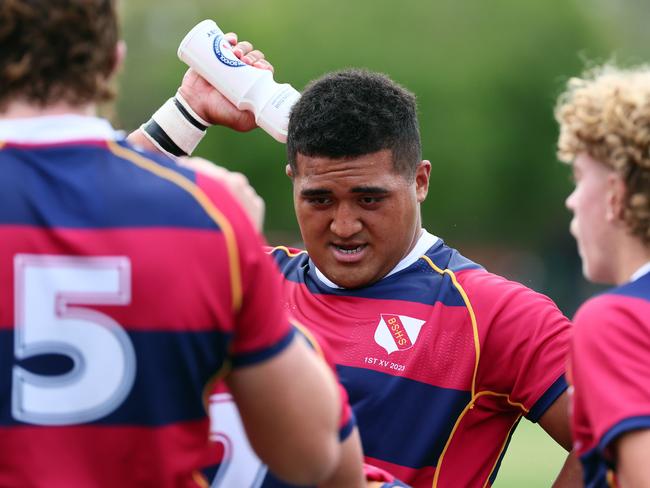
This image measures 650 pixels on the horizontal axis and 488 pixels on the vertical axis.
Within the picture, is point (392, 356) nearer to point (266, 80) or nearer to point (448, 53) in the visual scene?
point (266, 80)

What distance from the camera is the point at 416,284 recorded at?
423cm

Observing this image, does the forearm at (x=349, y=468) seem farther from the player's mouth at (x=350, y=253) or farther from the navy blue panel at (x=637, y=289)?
the player's mouth at (x=350, y=253)

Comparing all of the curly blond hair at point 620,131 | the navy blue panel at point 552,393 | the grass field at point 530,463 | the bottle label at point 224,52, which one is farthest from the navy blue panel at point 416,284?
the grass field at point 530,463

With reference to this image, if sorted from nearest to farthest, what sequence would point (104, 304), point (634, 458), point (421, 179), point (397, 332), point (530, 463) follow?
point (104, 304) → point (634, 458) → point (397, 332) → point (421, 179) → point (530, 463)

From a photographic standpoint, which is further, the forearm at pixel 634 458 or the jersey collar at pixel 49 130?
the forearm at pixel 634 458

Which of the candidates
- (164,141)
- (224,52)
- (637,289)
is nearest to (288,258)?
(164,141)

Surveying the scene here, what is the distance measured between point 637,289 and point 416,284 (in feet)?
4.62

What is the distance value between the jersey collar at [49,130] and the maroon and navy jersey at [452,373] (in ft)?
5.68

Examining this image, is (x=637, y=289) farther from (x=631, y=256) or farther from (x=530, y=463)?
(x=530, y=463)

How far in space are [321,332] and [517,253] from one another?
35.7 m

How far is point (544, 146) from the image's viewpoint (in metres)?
37.2

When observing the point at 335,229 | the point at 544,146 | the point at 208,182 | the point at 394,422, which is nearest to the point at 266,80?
the point at 335,229

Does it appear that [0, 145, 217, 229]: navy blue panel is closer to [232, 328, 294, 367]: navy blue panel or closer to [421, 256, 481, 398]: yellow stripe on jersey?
[232, 328, 294, 367]: navy blue panel

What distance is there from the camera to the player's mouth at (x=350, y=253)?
422 cm
